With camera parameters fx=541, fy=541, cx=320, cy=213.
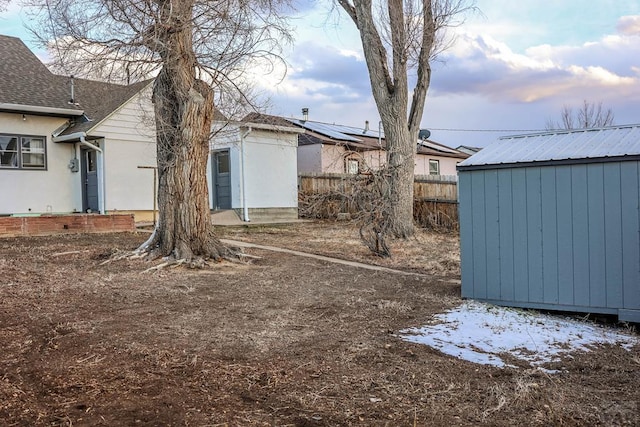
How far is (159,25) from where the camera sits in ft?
26.5

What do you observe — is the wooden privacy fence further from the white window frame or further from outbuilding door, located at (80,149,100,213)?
outbuilding door, located at (80,149,100,213)

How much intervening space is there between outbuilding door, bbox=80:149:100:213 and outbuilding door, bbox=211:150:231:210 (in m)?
3.71

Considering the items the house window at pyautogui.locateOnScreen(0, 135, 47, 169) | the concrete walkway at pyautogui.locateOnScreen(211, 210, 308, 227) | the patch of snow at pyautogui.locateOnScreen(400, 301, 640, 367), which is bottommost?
the patch of snow at pyautogui.locateOnScreen(400, 301, 640, 367)

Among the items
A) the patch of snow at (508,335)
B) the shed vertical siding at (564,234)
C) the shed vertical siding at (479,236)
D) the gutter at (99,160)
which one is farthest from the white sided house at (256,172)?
the patch of snow at (508,335)

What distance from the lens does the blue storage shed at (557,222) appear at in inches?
228

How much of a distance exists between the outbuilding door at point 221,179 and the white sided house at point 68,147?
2141mm

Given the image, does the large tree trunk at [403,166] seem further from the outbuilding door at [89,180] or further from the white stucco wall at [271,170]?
the outbuilding door at [89,180]

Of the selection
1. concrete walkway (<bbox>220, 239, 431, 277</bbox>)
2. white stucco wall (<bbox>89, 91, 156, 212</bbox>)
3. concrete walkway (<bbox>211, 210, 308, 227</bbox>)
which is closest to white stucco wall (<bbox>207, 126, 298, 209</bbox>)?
concrete walkway (<bbox>211, 210, 308, 227</bbox>)

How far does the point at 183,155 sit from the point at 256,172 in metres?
8.48

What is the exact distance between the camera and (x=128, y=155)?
15812 mm

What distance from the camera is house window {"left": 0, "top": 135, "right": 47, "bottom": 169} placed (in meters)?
14.7

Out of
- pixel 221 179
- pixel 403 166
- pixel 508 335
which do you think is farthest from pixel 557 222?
pixel 221 179

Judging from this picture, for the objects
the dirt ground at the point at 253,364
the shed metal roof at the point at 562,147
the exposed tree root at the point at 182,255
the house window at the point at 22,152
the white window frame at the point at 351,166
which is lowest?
the dirt ground at the point at 253,364

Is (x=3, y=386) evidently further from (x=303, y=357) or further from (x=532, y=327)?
(x=532, y=327)
